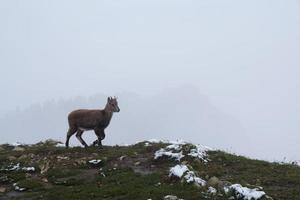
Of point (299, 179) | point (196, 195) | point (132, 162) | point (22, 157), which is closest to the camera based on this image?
point (196, 195)

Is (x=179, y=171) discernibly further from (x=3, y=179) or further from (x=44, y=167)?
(x=3, y=179)

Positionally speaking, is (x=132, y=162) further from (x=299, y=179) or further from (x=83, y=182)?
(x=299, y=179)

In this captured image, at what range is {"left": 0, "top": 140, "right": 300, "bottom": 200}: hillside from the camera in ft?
55.2

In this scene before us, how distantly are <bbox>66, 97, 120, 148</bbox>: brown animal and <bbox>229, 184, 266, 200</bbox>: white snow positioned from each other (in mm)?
11424

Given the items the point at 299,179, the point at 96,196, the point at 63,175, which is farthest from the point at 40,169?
the point at 299,179

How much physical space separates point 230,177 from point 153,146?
613 centimetres

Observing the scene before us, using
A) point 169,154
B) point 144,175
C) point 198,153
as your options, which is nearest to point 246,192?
point 144,175

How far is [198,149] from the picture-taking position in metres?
22.3

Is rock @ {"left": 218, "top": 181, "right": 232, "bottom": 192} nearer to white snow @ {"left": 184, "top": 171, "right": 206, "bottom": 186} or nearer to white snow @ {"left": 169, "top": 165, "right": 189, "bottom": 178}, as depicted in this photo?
white snow @ {"left": 184, "top": 171, "right": 206, "bottom": 186}

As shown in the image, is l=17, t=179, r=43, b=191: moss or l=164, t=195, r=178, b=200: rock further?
l=17, t=179, r=43, b=191: moss

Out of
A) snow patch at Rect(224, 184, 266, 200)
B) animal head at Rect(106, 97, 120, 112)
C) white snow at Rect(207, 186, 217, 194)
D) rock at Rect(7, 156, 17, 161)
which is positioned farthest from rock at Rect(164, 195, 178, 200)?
animal head at Rect(106, 97, 120, 112)

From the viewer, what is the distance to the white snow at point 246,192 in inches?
620

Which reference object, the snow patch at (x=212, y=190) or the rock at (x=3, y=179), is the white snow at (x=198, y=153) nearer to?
the snow patch at (x=212, y=190)

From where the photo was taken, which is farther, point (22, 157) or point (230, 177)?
point (22, 157)
